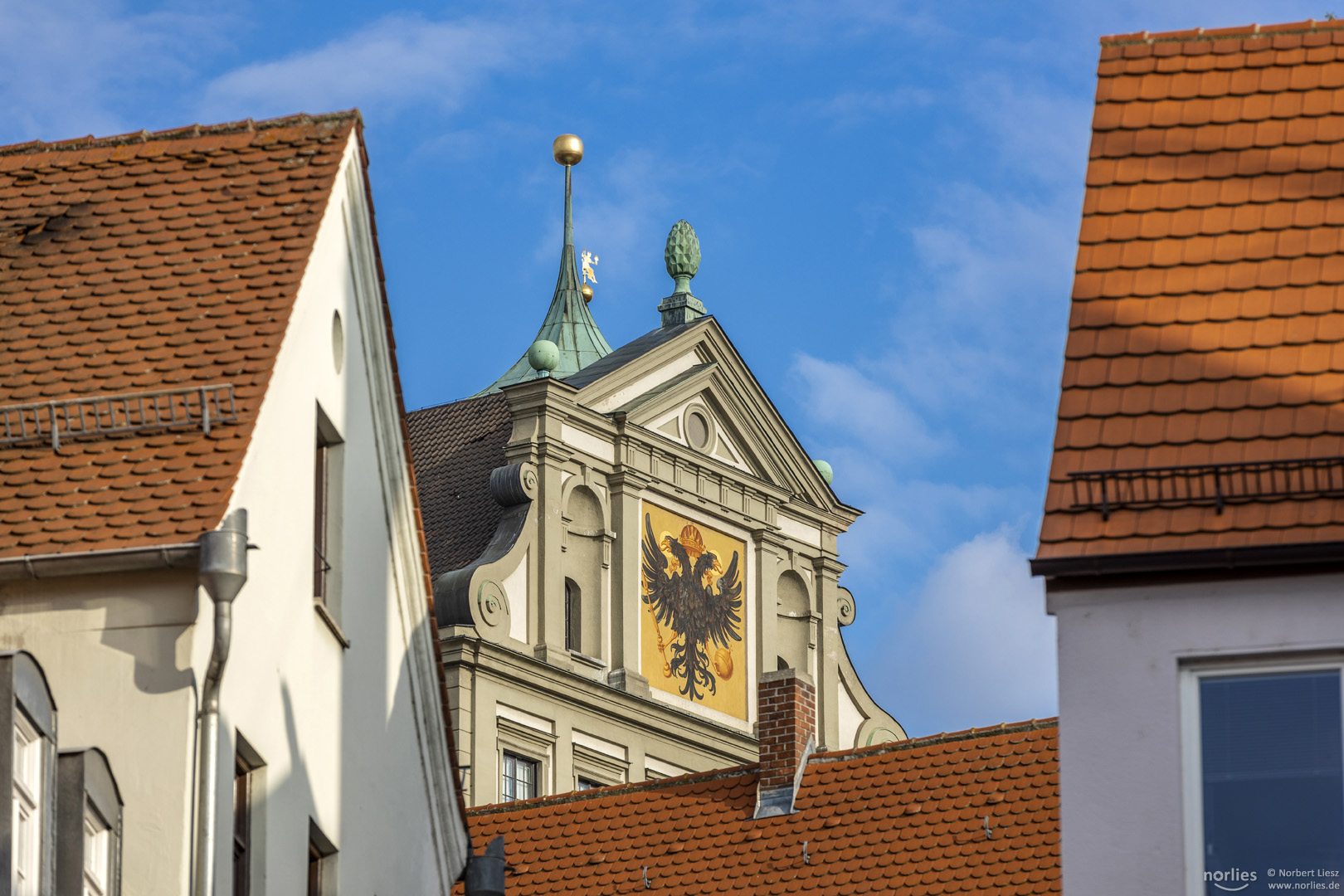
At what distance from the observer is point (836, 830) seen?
2200 centimetres

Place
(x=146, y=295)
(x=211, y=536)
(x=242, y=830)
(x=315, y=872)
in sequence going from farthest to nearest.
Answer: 1. (x=315, y=872)
2. (x=146, y=295)
3. (x=242, y=830)
4. (x=211, y=536)

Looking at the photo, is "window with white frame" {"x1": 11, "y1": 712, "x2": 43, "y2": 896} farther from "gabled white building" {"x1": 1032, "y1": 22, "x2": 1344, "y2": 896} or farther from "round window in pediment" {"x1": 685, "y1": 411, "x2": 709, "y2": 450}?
"round window in pediment" {"x1": 685, "y1": 411, "x2": 709, "y2": 450}

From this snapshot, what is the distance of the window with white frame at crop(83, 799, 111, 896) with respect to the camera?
12094 mm

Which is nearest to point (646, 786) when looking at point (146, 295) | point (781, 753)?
point (781, 753)

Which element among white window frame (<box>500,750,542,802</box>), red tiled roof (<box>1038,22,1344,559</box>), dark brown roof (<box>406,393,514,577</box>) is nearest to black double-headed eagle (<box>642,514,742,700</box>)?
dark brown roof (<box>406,393,514,577</box>)

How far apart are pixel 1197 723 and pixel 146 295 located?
6.41 m

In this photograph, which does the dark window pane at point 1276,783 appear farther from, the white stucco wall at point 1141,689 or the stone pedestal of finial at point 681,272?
the stone pedestal of finial at point 681,272

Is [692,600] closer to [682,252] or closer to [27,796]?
[682,252]

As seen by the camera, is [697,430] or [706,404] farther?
[706,404]

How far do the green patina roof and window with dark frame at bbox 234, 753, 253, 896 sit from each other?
27.3m

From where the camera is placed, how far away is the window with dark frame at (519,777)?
116 ft

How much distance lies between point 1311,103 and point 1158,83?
803 mm

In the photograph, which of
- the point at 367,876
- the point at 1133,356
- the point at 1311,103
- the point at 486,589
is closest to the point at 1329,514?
the point at 1133,356

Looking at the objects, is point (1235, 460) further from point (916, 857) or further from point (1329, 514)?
point (916, 857)
